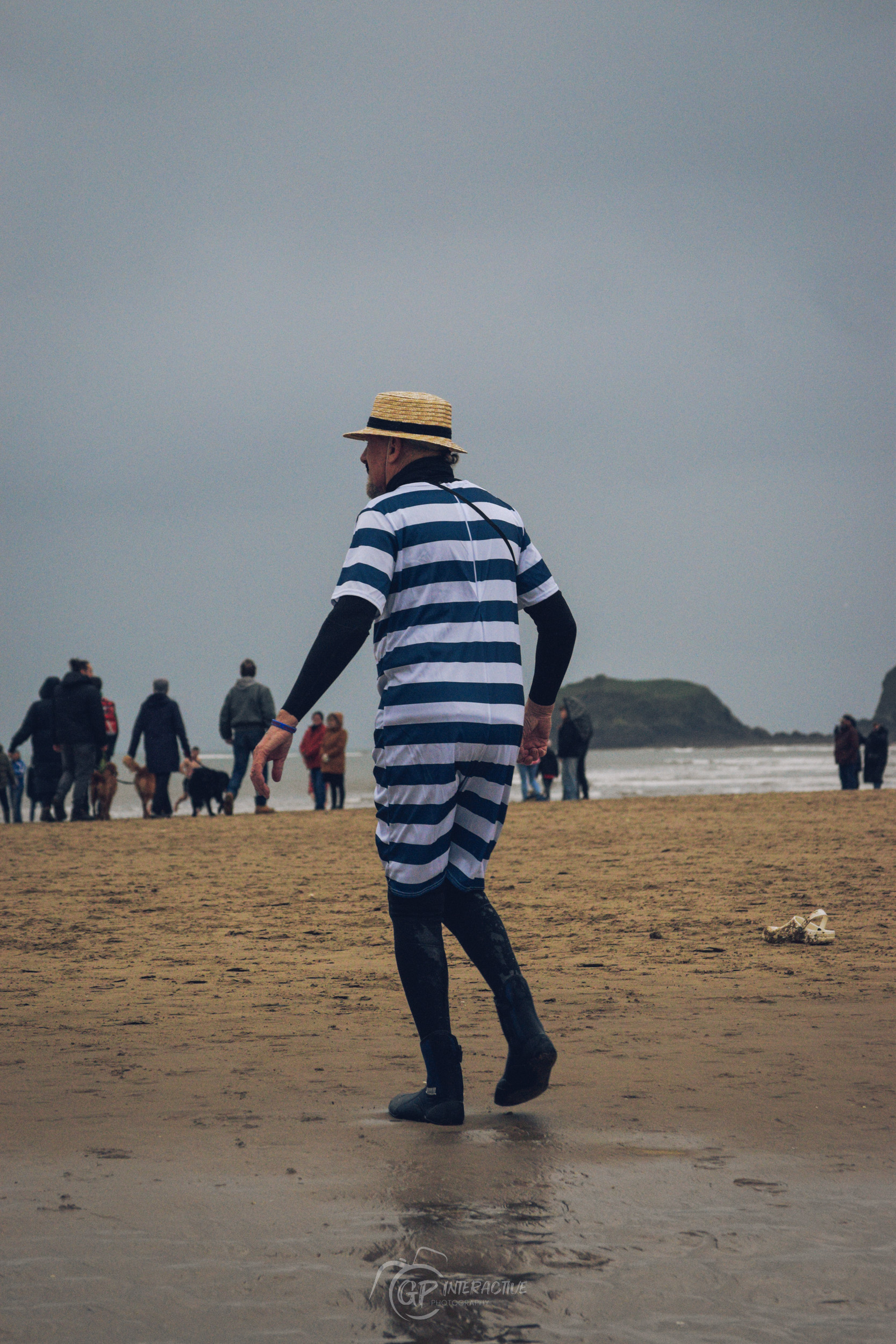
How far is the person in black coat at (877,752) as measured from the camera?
24.0 meters

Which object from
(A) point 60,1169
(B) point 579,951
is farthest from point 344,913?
(A) point 60,1169

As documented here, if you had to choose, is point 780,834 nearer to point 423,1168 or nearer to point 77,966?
point 77,966

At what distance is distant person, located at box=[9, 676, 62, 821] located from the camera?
648 inches

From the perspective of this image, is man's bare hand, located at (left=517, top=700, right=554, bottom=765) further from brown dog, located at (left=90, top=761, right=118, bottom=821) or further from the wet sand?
brown dog, located at (left=90, top=761, right=118, bottom=821)

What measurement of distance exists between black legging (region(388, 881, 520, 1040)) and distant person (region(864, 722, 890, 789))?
21.7 meters

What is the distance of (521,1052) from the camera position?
3391mm

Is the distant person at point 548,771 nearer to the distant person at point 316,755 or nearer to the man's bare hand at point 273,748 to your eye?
the distant person at point 316,755

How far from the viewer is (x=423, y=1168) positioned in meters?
2.87

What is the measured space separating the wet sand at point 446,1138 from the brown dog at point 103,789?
9.65 metres

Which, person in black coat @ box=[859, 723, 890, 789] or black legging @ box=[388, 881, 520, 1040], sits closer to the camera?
black legging @ box=[388, 881, 520, 1040]

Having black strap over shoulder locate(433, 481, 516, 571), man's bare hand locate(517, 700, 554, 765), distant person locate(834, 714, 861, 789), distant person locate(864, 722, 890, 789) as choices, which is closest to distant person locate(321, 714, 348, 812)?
distant person locate(834, 714, 861, 789)

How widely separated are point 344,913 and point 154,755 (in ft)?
31.1

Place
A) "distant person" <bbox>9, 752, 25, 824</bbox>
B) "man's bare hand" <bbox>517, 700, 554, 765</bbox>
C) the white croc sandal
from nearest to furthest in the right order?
"man's bare hand" <bbox>517, 700, 554, 765</bbox> < the white croc sandal < "distant person" <bbox>9, 752, 25, 824</bbox>

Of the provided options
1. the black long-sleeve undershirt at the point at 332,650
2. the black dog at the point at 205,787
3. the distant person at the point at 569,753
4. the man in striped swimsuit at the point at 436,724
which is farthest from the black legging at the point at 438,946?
the black dog at the point at 205,787
